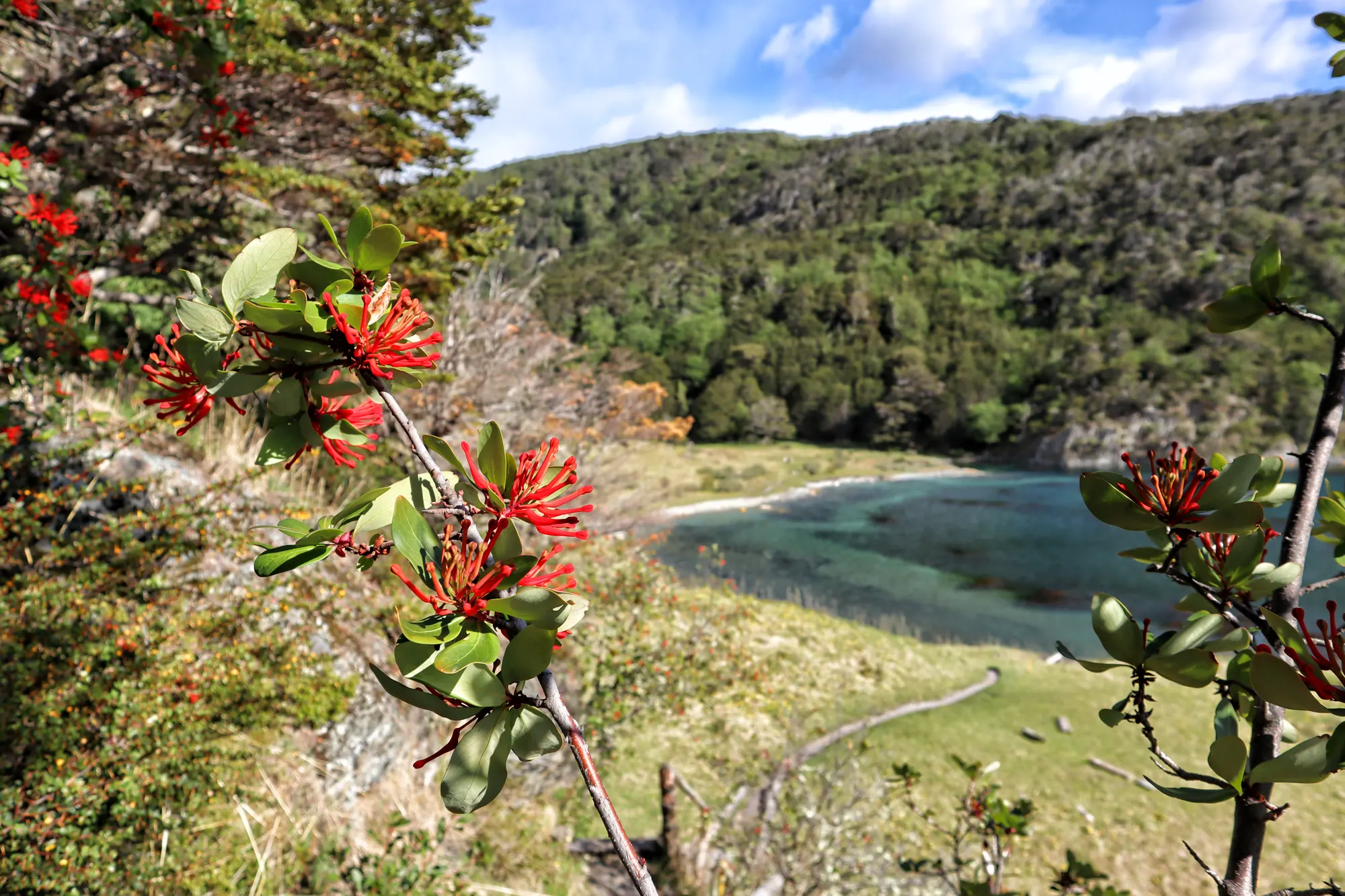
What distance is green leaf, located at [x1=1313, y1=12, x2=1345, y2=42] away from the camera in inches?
30.4

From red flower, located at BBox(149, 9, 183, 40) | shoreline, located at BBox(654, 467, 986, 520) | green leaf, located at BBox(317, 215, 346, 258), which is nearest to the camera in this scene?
green leaf, located at BBox(317, 215, 346, 258)

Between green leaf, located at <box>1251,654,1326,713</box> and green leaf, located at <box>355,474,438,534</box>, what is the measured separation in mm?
646

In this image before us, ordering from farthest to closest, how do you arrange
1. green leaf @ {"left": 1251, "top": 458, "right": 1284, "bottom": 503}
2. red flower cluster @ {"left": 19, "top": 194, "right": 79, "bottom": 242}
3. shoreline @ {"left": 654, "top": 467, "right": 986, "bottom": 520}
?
1. shoreline @ {"left": 654, "top": 467, "right": 986, "bottom": 520}
2. red flower cluster @ {"left": 19, "top": 194, "right": 79, "bottom": 242}
3. green leaf @ {"left": 1251, "top": 458, "right": 1284, "bottom": 503}

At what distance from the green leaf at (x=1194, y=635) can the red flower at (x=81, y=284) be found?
454 cm

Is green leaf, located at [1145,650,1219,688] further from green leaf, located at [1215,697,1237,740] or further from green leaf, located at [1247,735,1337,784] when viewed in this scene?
green leaf, located at [1215,697,1237,740]

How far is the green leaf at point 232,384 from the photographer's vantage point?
22.0 inches

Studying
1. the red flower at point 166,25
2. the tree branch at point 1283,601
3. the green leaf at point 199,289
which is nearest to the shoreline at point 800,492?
the red flower at point 166,25

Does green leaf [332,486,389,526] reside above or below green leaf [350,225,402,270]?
below

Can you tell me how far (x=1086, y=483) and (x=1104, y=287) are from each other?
62.0 m

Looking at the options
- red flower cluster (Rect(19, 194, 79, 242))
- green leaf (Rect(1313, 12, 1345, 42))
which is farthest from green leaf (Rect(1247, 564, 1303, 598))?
Result: red flower cluster (Rect(19, 194, 79, 242))

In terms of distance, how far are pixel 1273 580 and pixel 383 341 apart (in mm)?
906

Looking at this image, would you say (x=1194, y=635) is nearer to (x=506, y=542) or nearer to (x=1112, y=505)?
(x=1112, y=505)

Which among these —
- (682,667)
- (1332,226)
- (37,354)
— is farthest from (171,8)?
(1332,226)

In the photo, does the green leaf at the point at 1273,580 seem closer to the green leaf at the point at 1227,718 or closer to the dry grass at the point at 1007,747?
the green leaf at the point at 1227,718
